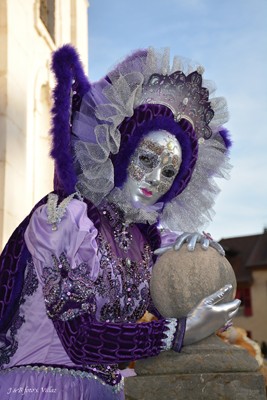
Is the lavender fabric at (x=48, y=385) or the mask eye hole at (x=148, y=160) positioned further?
the mask eye hole at (x=148, y=160)

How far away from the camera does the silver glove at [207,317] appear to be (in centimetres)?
178

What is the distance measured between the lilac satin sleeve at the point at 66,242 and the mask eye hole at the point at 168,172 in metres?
0.44

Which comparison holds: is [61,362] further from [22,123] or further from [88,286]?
[22,123]

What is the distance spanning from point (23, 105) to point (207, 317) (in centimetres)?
422

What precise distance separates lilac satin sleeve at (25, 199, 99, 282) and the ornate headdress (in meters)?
0.21

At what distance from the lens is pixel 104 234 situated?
2.10 m

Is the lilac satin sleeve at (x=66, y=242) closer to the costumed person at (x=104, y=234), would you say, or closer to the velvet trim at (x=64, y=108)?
the costumed person at (x=104, y=234)

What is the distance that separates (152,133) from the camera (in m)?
2.18

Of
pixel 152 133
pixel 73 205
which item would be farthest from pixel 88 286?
pixel 152 133

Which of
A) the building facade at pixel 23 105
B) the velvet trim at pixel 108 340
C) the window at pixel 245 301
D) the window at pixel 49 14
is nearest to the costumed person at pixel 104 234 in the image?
the velvet trim at pixel 108 340

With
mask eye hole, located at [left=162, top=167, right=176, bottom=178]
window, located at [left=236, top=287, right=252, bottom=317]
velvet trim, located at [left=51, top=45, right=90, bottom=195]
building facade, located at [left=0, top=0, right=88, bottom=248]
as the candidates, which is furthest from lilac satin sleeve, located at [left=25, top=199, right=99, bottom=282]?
window, located at [left=236, top=287, right=252, bottom=317]

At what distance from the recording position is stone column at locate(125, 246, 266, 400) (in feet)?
5.72

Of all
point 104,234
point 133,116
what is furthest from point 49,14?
point 104,234

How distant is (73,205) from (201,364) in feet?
2.34
